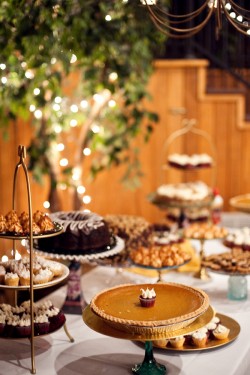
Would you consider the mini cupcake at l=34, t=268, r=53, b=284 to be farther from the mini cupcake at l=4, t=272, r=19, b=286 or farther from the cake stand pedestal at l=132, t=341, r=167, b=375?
the cake stand pedestal at l=132, t=341, r=167, b=375

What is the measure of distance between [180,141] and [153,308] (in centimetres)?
349

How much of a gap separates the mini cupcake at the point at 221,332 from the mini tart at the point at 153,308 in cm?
24

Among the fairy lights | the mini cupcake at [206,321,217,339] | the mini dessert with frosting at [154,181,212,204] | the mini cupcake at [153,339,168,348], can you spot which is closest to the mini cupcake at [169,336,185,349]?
the mini cupcake at [153,339,168,348]

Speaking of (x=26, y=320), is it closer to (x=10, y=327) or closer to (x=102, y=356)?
(x=10, y=327)

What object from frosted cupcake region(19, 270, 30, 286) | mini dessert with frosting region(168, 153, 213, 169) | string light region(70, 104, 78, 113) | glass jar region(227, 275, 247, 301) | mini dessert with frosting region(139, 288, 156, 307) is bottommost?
glass jar region(227, 275, 247, 301)

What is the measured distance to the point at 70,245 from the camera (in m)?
2.84

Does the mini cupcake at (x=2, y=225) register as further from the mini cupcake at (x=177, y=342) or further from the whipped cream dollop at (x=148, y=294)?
the mini cupcake at (x=177, y=342)

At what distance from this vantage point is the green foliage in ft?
10.7

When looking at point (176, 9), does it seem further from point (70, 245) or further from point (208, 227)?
point (70, 245)

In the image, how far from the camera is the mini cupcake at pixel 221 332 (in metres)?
2.58

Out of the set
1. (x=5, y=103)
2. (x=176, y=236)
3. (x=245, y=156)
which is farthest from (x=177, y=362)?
(x=245, y=156)

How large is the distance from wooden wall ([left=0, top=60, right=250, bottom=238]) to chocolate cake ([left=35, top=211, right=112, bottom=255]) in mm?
2425

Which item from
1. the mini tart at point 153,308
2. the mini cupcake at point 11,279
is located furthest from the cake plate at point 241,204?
the mini cupcake at point 11,279

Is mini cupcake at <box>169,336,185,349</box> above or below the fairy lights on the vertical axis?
below
